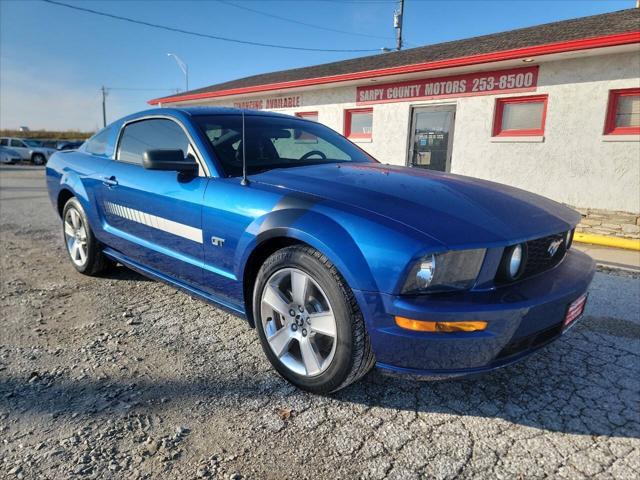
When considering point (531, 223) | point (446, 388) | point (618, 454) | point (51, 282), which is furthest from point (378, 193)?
point (51, 282)

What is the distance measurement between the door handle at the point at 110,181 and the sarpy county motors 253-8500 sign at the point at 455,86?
270 inches

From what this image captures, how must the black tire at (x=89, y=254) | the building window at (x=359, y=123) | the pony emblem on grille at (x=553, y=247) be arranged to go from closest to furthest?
the pony emblem on grille at (x=553, y=247)
the black tire at (x=89, y=254)
the building window at (x=359, y=123)

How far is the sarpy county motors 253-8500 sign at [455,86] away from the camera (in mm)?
7570

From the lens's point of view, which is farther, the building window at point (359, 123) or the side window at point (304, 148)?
the building window at point (359, 123)

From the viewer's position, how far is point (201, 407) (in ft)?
7.13

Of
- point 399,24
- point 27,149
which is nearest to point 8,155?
point 27,149

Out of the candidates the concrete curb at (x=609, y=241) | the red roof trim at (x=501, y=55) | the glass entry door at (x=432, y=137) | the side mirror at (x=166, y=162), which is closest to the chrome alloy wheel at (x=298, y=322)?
the side mirror at (x=166, y=162)

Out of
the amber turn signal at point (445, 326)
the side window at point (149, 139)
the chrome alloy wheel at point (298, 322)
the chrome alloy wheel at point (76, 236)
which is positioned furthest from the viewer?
the chrome alloy wheel at point (76, 236)

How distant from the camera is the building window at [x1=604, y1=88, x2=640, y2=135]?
21.5 feet

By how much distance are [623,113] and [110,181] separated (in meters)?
7.21

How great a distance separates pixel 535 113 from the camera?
299 inches

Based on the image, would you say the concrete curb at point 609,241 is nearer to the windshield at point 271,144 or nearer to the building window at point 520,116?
the building window at point 520,116

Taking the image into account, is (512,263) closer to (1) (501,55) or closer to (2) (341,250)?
(2) (341,250)

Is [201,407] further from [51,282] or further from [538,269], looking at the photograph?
[51,282]
